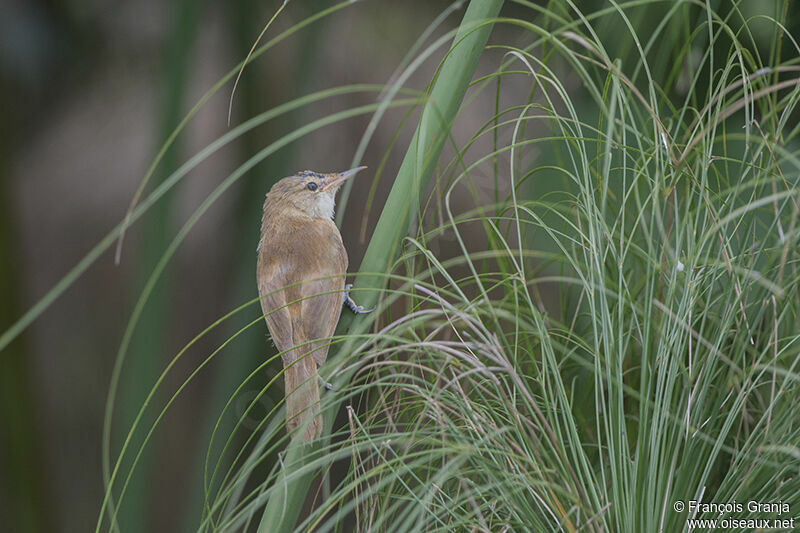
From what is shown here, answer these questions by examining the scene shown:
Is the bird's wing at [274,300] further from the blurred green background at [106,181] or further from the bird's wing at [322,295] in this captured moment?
the blurred green background at [106,181]

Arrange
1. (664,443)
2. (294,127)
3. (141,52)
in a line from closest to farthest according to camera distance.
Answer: (664,443)
(294,127)
(141,52)

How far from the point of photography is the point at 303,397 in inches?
14.8

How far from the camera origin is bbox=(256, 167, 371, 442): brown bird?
1.24 ft

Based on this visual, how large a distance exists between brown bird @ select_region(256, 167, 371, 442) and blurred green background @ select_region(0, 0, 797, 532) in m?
0.14

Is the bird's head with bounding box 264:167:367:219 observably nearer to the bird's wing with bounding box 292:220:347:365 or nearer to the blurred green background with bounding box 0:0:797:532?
the bird's wing with bounding box 292:220:347:365

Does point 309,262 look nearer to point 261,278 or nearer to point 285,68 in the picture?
point 261,278

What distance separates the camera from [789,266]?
41cm

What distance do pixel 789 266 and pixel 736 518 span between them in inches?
6.3

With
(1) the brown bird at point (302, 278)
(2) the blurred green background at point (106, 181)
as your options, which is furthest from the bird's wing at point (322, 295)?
(2) the blurred green background at point (106, 181)

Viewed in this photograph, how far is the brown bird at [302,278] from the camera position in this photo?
0.38 m

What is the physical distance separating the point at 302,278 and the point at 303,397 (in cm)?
7

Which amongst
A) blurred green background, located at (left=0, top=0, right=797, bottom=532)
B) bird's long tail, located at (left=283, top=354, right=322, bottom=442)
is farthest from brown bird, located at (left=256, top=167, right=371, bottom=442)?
blurred green background, located at (left=0, top=0, right=797, bottom=532)

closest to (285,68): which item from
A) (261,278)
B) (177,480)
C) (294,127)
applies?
(294,127)

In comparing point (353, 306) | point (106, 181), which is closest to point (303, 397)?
point (353, 306)
